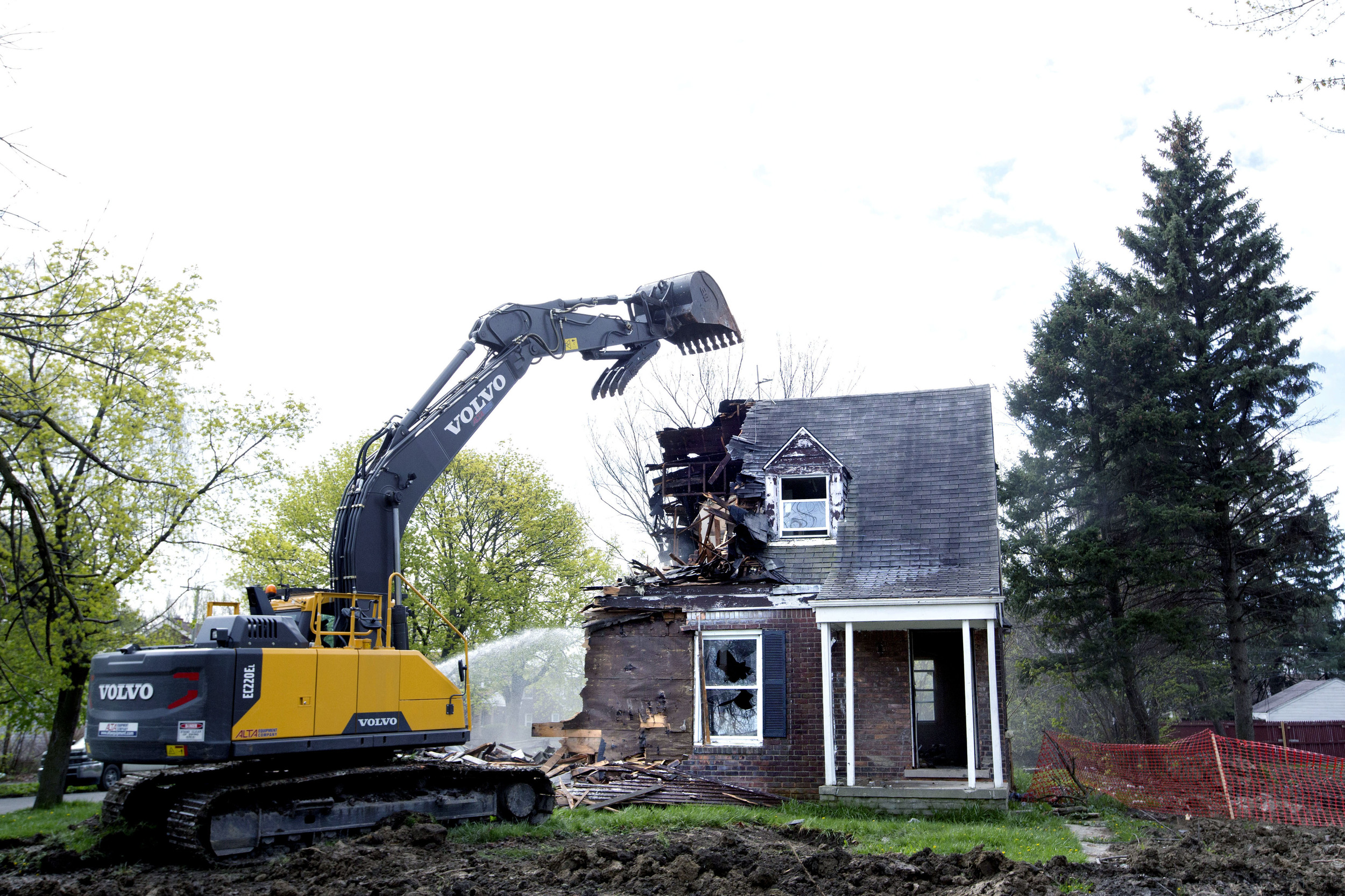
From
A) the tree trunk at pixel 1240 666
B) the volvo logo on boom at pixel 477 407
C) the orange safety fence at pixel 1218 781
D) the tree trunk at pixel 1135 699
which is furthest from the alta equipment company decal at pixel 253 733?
the tree trunk at pixel 1240 666

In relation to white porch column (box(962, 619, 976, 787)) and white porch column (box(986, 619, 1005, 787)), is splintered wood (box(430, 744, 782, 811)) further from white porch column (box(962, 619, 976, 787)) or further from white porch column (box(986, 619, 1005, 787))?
white porch column (box(986, 619, 1005, 787))

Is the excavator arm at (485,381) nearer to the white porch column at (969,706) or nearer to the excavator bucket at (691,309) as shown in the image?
the excavator bucket at (691,309)

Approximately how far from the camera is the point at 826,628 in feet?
46.4

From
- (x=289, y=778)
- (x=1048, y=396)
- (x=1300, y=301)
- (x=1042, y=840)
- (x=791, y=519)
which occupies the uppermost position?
(x=1300, y=301)

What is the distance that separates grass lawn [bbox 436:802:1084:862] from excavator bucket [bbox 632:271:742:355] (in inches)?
232

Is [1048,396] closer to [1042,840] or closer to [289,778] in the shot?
[1042,840]

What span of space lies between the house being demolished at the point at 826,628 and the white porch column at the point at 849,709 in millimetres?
29

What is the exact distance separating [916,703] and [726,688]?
320 cm

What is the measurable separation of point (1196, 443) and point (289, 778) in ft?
70.2

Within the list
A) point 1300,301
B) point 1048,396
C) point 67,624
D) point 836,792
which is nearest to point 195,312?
point 67,624

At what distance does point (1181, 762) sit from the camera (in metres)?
14.0

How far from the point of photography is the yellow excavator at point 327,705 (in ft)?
28.1

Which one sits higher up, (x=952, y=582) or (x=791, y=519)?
(x=791, y=519)

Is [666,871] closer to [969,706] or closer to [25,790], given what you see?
[969,706]
